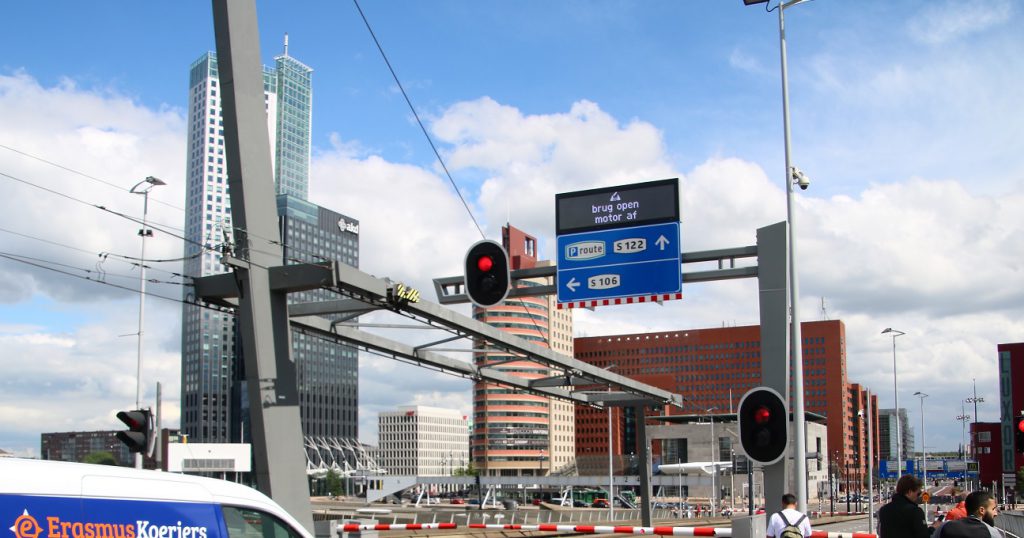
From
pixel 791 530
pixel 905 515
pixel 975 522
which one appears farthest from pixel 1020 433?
pixel 975 522

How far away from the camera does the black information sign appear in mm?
17938

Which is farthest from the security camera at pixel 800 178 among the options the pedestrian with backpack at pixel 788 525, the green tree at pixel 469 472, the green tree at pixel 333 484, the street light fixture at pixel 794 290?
the green tree at pixel 469 472

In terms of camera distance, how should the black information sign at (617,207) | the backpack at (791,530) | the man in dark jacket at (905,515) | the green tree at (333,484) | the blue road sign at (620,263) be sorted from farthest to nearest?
the green tree at (333,484)
the black information sign at (617,207)
the blue road sign at (620,263)
the backpack at (791,530)
the man in dark jacket at (905,515)

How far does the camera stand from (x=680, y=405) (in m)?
34.6

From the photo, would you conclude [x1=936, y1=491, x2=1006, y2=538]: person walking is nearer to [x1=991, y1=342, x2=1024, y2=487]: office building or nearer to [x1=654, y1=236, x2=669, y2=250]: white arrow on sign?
[x1=654, y1=236, x2=669, y2=250]: white arrow on sign

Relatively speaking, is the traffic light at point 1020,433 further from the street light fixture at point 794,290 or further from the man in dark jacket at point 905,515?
the man in dark jacket at point 905,515

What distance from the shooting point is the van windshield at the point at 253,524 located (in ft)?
22.8

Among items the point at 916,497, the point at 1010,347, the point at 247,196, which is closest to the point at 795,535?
the point at 916,497

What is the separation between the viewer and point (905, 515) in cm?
864

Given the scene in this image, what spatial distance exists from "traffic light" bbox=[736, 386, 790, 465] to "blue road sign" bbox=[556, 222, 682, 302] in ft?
16.2

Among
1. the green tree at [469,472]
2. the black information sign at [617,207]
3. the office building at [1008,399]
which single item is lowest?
the green tree at [469,472]

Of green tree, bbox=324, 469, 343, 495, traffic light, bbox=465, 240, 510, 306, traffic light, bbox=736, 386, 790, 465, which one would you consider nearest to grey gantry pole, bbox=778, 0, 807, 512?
traffic light, bbox=736, 386, 790, 465

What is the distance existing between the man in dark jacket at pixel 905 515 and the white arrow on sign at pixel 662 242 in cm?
910

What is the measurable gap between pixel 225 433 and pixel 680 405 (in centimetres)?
16254
